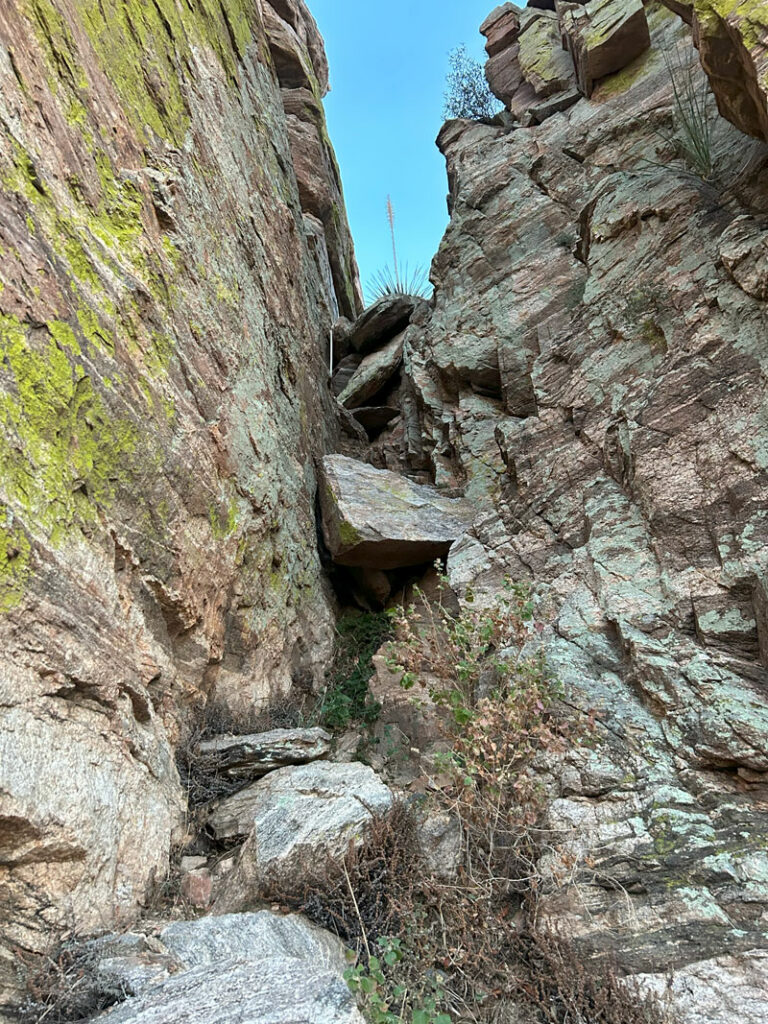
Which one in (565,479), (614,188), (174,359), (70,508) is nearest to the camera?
(70,508)

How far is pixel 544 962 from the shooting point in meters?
3.78

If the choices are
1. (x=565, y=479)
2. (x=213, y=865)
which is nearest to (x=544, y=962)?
(x=213, y=865)

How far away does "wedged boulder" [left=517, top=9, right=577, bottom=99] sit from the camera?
13.1 m

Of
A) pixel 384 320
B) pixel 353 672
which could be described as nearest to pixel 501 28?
pixel 384 320

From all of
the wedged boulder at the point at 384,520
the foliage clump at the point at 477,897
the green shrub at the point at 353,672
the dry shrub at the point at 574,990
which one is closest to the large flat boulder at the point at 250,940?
the foliage clump at the point at 477,897

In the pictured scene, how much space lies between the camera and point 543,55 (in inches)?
540

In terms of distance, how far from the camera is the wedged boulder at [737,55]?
16.1 ft

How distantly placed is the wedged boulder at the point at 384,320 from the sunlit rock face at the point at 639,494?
12.8 ft

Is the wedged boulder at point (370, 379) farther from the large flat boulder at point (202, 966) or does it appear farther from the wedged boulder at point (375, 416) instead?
the large flat boulder at point (202, 966)

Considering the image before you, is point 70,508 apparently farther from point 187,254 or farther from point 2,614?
point 187,254

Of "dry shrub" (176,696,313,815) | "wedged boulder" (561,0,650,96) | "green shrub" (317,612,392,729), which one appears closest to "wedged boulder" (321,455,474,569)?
"green shrub" (317,612,392,729)

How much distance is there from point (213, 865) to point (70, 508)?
295 cm

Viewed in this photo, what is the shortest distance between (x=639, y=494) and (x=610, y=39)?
1001 cm

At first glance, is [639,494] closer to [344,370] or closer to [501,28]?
[344,370]
